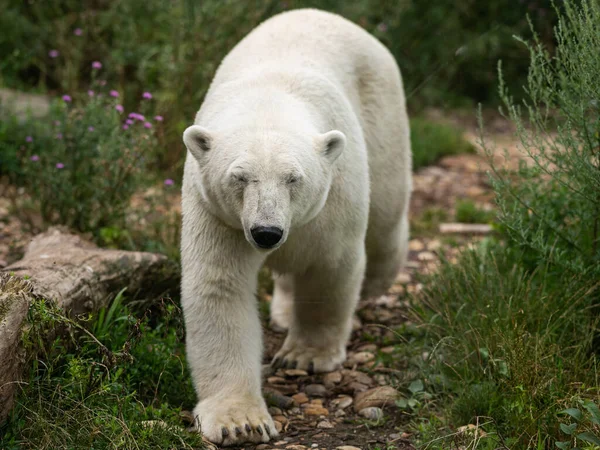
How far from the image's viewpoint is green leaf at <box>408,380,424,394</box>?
395 centimetres

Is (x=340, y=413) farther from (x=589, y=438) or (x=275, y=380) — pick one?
(x=589, y=438)

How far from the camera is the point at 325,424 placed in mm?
3967

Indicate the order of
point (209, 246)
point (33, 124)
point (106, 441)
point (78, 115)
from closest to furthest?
point (106, 441)
point (209, 246)
point (78, 115)
point (33, 124)

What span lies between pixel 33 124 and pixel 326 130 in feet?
11.0

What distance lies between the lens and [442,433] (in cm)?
352

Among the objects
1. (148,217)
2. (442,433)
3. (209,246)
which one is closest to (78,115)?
(148,217)

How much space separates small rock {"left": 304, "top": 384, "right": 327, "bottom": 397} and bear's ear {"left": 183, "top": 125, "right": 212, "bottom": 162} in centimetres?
150

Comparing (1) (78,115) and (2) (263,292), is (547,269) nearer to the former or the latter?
(2) (263,292)

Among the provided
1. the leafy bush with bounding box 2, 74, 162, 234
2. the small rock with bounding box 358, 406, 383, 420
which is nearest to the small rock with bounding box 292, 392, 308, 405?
the small rock with bounding box 358, 406, 383, 420

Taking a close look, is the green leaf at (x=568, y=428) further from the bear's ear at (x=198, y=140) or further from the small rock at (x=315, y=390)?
the bear's ear at (x=198, y=140)

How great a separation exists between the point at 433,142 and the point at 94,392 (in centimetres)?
631

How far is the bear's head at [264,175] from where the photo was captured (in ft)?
10.9

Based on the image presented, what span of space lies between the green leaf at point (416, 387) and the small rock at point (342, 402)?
393 millimetres

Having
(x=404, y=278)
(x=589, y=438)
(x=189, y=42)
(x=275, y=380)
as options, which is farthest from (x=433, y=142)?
(x=589, y=438)
